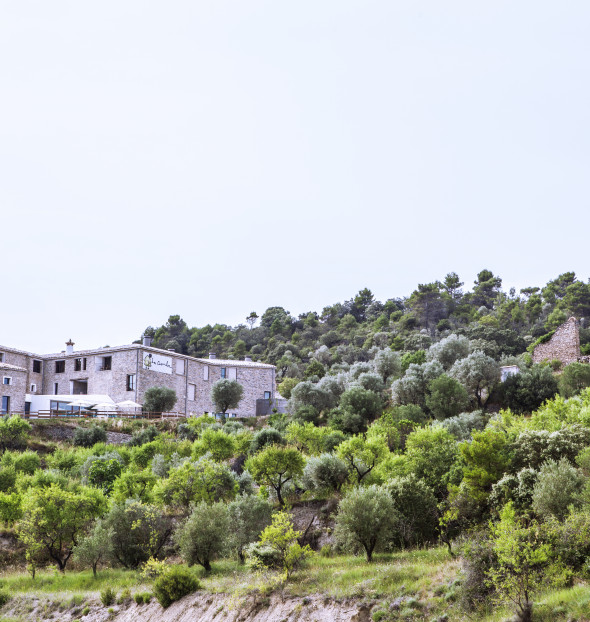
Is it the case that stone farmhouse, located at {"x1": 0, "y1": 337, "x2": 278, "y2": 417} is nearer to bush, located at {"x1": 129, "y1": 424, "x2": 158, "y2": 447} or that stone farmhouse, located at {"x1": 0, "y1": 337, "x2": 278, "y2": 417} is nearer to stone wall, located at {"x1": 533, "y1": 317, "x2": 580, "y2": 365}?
bush, located at {"x1": 129, "y1": 424, "x2": 158, "y2": 447}

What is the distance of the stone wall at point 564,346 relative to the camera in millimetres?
64188

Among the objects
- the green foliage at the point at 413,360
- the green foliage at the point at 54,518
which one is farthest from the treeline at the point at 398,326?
the green foliage at the point at 54,518

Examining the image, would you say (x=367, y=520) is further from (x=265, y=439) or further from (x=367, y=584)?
(x=265, y=439)

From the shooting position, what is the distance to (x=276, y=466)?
128 feet

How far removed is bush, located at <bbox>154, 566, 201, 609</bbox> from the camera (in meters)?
28.3

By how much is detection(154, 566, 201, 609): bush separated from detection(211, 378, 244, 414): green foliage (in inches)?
A: 1590

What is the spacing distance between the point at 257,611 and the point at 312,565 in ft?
13.3

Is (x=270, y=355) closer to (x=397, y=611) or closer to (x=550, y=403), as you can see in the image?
(x=550, y=403)

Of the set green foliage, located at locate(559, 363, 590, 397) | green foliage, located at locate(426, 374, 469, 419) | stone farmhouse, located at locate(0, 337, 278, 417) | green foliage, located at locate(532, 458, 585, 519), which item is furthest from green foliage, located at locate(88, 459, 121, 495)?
green foliage, located at locate(559, 363, 590, 397)

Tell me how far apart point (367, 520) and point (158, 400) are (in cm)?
3936

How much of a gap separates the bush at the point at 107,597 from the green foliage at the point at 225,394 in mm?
39118

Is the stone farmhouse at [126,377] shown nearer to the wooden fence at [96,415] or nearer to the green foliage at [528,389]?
the wooden fence at [96,415]

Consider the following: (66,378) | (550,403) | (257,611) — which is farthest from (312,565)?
(66,378)

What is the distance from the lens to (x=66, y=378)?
72.8 metres
